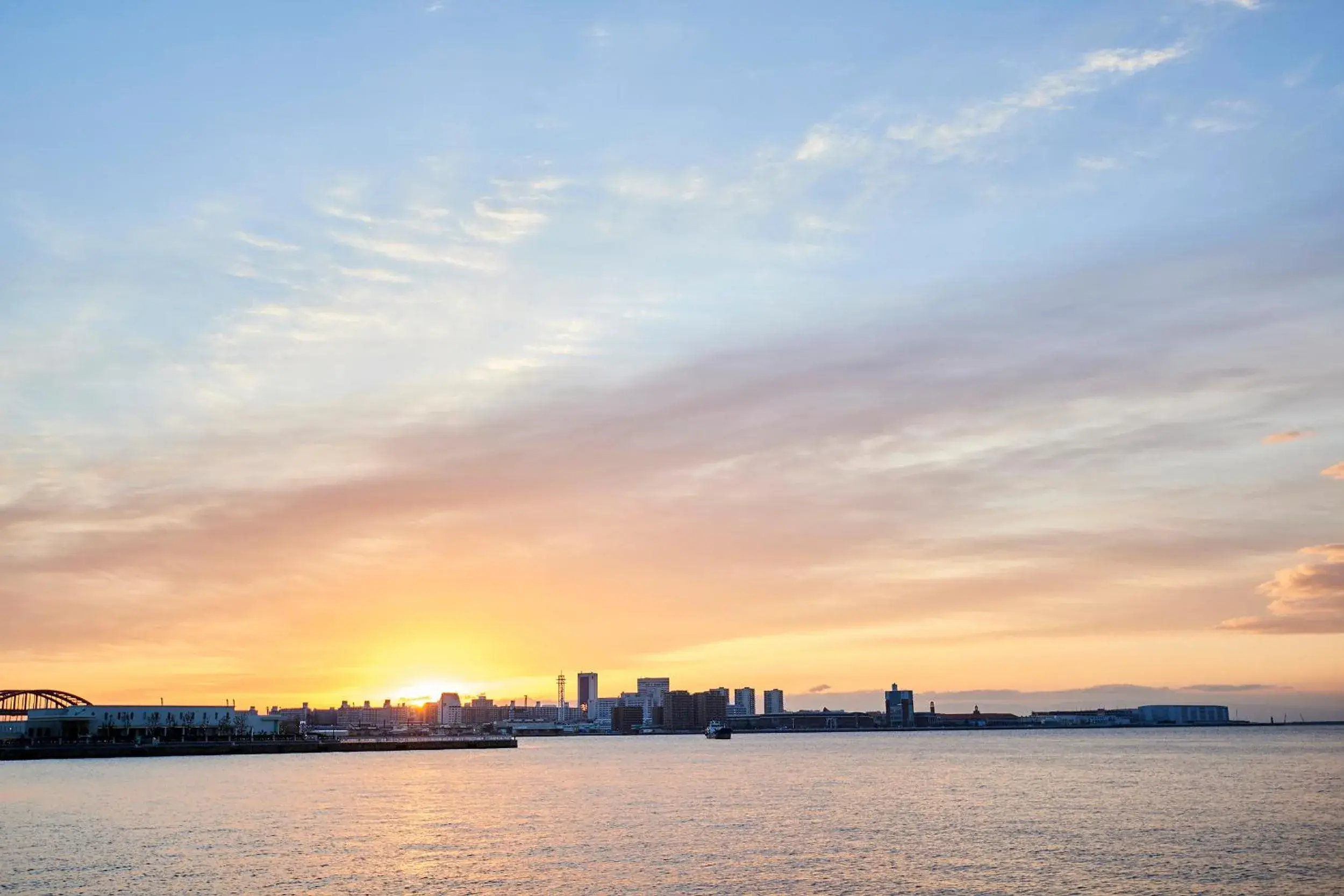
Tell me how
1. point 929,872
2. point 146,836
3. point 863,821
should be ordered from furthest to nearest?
point 863,821
point 146,836
point 929,872

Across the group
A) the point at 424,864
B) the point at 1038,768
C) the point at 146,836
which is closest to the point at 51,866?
the point at 146,836

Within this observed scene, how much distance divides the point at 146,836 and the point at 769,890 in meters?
50.0

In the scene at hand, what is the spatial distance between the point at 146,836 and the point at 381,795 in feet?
152

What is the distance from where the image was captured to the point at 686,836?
266 ft

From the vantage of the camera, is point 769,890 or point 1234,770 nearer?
point 769,890

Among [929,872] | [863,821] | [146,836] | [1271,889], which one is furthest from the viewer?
[863,821]

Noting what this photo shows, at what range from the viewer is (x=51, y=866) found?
2643 inches

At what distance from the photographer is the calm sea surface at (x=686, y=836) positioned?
60938 millimetres

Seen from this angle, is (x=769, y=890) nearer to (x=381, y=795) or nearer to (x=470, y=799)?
(x=470, y=799)

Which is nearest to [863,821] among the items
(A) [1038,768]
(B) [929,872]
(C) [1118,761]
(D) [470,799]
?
(B) [929,872]

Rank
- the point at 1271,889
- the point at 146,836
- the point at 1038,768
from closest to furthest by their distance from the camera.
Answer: the point at 1271,889 < the point at 146,836 < the point at 1038,768

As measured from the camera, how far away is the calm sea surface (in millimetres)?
60938

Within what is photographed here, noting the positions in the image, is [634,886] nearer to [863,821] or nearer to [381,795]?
[863,821]

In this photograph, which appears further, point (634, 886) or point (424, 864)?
point (424, 864)
